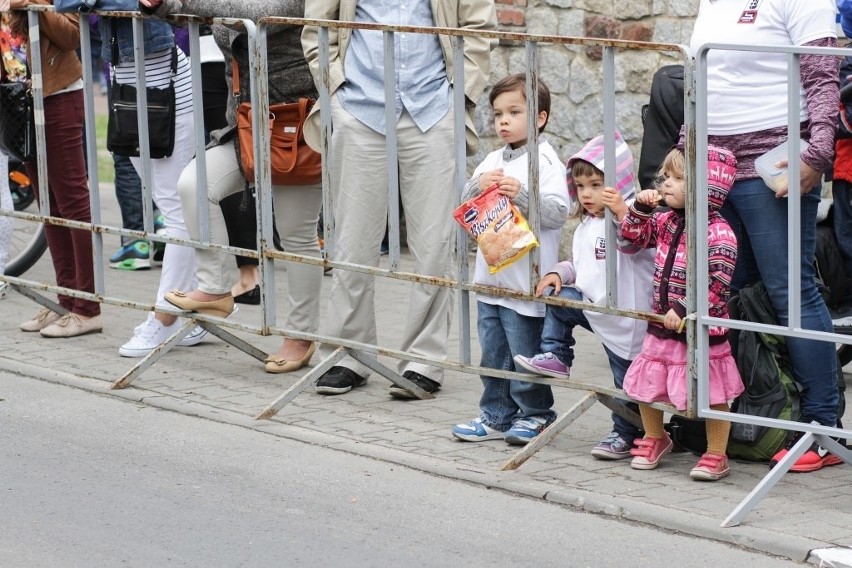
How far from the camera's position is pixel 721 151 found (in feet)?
15.5

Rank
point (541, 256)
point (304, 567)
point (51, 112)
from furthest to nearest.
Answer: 1. point (51, 112)
2. point (541, 256)
3. point (304, 567)

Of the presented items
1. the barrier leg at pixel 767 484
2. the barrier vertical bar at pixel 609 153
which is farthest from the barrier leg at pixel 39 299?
the barrier leg at pixel 767 484

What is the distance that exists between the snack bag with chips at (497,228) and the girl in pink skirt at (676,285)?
38 centimetres

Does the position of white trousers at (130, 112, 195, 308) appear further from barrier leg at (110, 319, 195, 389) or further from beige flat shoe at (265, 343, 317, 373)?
beige flat shoe at (265, 343, 317, 373)

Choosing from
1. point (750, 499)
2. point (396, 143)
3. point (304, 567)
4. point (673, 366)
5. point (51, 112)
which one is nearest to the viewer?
point (304, 567)

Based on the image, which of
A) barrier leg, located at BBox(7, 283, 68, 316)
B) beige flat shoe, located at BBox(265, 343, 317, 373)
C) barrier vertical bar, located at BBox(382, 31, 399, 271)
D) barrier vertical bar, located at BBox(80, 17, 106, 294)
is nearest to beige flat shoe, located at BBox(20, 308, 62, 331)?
barrier leg, located at BBox(7, 283, 68, 316)

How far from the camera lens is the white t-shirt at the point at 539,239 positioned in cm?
507

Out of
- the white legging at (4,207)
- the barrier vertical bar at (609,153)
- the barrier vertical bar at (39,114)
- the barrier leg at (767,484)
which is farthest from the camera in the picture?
the white legging at (4,207)

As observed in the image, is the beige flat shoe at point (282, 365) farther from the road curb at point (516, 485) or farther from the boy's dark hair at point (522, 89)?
the boy's dark hair at point (522, 89)

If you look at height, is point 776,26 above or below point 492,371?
above

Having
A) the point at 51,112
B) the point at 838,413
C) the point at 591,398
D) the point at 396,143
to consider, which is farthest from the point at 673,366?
the point at 51,112

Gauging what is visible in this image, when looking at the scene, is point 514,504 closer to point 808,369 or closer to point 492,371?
point 492,371

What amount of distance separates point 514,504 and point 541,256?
0.89 meters

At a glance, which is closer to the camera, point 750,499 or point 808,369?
point 750,499
